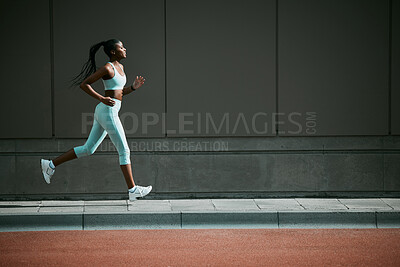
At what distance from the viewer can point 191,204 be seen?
28.6 ft

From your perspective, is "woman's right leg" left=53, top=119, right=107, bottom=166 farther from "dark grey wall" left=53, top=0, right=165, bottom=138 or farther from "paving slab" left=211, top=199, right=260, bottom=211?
"paving slab" left=211, top=199, right=260, bottom=211

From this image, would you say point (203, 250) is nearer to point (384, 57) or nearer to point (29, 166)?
point (29, 166)

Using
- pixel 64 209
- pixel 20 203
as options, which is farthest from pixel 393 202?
pixel 20 203

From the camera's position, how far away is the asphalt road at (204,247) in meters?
5.87

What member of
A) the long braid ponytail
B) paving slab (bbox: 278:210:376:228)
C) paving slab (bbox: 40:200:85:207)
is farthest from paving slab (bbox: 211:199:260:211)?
the long braid ponytail

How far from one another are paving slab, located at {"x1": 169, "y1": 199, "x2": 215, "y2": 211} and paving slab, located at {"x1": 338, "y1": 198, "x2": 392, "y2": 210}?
189 centimetres

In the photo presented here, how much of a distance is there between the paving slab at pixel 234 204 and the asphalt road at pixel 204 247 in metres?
0.83

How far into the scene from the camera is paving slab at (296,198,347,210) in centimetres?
830

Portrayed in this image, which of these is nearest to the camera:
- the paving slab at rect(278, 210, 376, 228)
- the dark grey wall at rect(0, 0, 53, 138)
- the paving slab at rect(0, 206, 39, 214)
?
the paving slab at rect(278, 210, 376, 228)

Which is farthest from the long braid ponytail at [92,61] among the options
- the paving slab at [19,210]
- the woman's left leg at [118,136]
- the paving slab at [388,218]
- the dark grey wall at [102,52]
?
the paving slab at [388,218]

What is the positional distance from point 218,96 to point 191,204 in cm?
178

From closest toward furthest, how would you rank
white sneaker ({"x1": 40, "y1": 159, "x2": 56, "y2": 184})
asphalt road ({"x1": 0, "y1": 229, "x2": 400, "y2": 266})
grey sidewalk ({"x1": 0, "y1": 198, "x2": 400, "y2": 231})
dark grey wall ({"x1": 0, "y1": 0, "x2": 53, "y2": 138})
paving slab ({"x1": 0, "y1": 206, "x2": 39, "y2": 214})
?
1. asphalt road ({"x1": 0, "y1": 229, "x2": 400, "y2": 266})
2. grey sidewalk ({"x1": 0, "y1": 198, "x2": 400, "y2": 231})
3. paving slab ({"x1": 0, "y1": 206, "x2": 39, "y2": 214})
4. white sneaker ({"x1": 40, "y1": 159, "x2": 56, "y2": 184})
5. dark grey wall ({"x1": 0, "y1": 0, "x2": 53, "y2": 138})

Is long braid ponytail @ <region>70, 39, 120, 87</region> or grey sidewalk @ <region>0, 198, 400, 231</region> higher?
long braid ponytail @ <region>70, 39, 120, 87</region>

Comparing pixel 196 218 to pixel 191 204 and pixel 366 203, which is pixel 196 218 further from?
pixel 366 203
